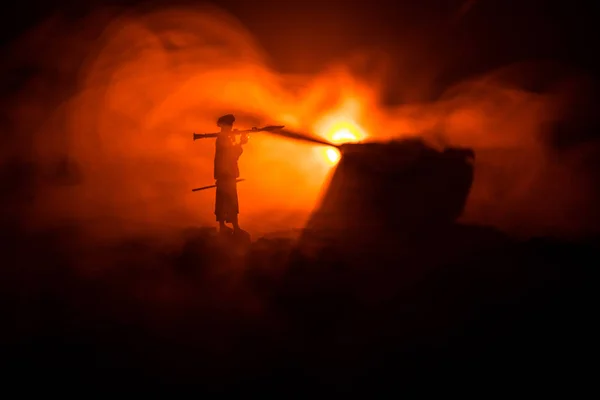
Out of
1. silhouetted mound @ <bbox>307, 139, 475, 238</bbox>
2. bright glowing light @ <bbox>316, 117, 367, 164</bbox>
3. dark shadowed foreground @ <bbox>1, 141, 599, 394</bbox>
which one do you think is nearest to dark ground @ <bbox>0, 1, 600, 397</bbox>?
dark shadowed foreground @ <bbox>1, 141, 599, 394</bbox>

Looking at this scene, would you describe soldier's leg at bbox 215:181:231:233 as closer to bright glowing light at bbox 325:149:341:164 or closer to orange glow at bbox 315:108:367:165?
bright glowing light at bbox 325:149:341:164

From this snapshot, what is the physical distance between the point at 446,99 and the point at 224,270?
6191 mm

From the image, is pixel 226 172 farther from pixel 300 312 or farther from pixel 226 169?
pixel 300 312

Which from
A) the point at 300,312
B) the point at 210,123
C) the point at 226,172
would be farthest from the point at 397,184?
the point at 210,123

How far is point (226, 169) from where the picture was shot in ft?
24.6

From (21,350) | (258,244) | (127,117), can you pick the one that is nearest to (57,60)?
(127,117)

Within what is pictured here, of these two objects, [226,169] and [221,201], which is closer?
[226,169]

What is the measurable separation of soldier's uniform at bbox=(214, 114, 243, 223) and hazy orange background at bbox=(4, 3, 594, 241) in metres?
1.75

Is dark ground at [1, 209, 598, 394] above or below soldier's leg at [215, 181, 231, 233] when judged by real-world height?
below

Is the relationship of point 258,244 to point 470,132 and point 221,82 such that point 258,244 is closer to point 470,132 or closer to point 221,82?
point 221,82

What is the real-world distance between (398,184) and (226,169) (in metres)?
3.06

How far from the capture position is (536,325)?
5.12 metres

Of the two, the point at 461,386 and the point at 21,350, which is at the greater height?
the point at 21,350

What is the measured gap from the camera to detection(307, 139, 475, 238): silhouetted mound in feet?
28.3
